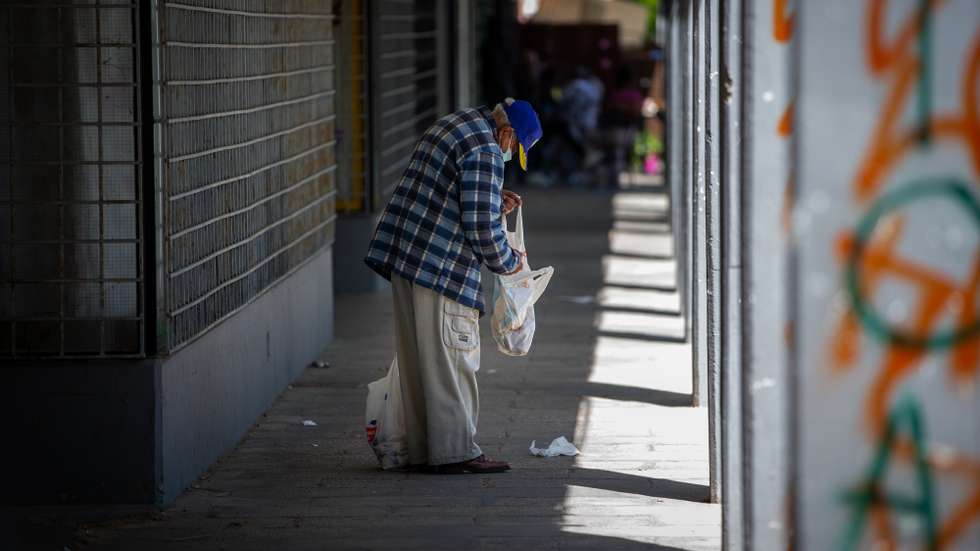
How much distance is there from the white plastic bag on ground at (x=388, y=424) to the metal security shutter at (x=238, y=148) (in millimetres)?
875

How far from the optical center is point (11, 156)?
674cm

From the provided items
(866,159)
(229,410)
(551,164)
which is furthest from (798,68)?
(551,164)

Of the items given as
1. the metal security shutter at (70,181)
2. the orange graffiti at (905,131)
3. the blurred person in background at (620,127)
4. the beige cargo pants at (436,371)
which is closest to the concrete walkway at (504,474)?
the beige cargo pants at (436,371)

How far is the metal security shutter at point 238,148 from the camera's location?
7.11 metres

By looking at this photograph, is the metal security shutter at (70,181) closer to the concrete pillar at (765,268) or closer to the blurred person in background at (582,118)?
the concrete pillar at (765,268)

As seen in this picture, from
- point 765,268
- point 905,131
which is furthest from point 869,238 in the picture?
point 765,268

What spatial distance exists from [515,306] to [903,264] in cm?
412

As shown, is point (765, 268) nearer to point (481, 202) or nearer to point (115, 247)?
point (481, 202)

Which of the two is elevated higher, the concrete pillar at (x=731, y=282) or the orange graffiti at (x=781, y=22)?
the orange graffiti at (x=781, y=22)

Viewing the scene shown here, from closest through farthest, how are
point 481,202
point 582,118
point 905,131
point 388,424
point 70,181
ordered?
1. point 905,131
2. point 70,181
3. point 481,202
4. point 388,424
5. point 582,118

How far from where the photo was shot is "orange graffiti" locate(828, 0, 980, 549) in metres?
3.49

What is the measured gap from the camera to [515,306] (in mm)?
7551

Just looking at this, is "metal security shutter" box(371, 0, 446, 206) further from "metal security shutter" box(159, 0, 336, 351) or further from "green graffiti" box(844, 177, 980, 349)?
"green graffiti" box(844, 177, 980, 349)

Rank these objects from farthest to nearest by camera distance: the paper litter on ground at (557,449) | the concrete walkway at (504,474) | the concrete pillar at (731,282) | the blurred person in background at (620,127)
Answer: the blurred person in background at (620,127) < the paper litter on ground at (557,449) < the concrete walkway at (504,474) < the concrete pillar at (731,282)
